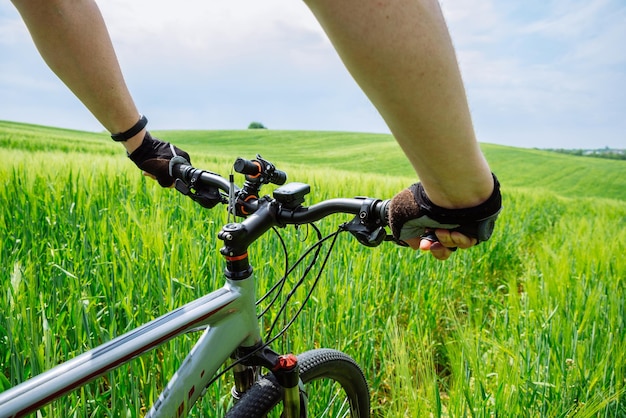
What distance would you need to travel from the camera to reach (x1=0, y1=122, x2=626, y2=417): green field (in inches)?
50.0

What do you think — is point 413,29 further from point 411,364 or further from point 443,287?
point 443,287

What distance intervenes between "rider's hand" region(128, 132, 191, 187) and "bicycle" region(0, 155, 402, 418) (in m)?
0.15

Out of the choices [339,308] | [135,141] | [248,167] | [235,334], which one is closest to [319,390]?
[339,308]

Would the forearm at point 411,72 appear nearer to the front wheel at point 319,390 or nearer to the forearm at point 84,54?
the front wheel at point 319,390

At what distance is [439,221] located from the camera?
2.42ft

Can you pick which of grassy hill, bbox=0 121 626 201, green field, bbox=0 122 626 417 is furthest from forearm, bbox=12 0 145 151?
grassy hill, bbox=0 121 626 201

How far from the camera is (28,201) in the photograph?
7.54 feet

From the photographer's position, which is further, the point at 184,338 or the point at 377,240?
the point at 184,338

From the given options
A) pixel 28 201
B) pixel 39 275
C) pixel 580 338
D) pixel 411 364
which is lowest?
pixel 411 364

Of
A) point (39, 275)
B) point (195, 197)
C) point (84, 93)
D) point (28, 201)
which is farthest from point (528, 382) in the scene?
point (28, 201)

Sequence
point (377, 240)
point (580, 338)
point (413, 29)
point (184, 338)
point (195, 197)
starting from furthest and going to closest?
point (580, 338)
point (184, 338)
point (195, 197)
point (377, 240)
point (413, 29)

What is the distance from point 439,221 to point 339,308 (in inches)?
40.5

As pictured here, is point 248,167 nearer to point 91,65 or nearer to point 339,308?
point 91,65

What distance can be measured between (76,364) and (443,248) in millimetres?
618
